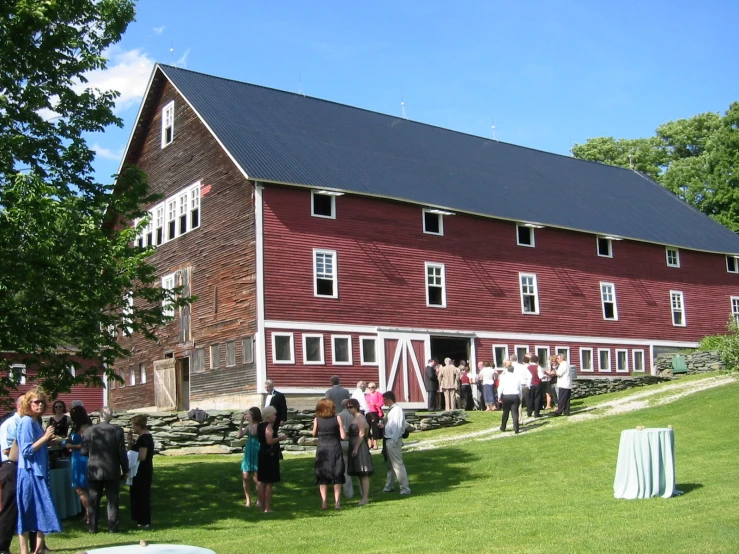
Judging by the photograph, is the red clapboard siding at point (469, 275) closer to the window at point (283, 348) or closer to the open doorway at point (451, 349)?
the window at point (283, 348)

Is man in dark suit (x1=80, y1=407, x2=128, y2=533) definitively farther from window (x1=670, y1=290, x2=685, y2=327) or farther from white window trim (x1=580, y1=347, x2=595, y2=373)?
window (x1=670, y1=290, x2=685, y2=327)

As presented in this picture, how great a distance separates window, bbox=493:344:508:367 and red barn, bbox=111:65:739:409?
0.07 meters

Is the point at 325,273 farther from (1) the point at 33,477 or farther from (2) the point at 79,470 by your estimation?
(1) the point at 33,477

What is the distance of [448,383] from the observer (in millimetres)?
30250

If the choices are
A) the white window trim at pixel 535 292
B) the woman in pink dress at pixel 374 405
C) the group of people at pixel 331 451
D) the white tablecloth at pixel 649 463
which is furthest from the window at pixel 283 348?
the white tablecloth at pixel 649 463

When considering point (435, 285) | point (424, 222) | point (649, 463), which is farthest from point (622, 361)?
point (649, 463)

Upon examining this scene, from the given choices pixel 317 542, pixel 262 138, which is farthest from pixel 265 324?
pixel 317 542

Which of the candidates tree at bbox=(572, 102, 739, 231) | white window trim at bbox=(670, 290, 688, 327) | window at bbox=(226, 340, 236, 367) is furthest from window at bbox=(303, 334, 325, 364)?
tree at bbox=(572, 102, 739, 231)

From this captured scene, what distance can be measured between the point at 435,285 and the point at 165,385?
33.7 ft

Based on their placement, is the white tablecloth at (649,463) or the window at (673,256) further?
the window at (673,256)

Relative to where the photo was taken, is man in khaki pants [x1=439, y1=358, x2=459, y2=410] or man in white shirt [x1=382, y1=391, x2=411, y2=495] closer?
man in white shirt [x1=382, y1=391, x2=411, y2=495]

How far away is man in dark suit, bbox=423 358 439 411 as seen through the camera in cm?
3042

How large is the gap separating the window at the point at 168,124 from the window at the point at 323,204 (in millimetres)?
7103

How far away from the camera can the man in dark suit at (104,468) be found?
44.4 ft
